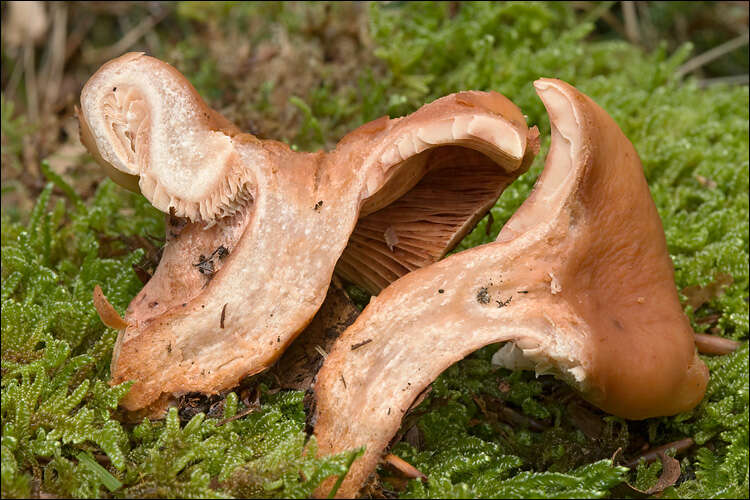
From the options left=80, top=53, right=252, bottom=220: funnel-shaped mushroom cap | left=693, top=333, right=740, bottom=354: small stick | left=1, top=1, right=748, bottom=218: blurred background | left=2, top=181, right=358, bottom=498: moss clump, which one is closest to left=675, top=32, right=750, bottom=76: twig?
left=1, top=1, right=748, bottom=218: blurred background

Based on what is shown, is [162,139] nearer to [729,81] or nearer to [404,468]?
[404,468]

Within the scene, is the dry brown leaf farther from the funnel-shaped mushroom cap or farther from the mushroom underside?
the funnel-shaped mushroom cap

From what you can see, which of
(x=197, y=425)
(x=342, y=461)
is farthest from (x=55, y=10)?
(x=342, y=461)

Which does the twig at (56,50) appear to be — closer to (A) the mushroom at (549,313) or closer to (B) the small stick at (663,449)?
(A) the mushroom at (549,313)

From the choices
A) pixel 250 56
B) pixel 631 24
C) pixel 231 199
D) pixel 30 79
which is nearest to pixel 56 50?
pixel 30 79

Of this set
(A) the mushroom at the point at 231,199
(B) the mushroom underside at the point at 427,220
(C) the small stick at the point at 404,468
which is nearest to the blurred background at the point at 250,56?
(B) the mushroom underside at the point at 427,220

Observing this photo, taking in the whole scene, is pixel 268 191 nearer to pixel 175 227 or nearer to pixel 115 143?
pixel 175 227
